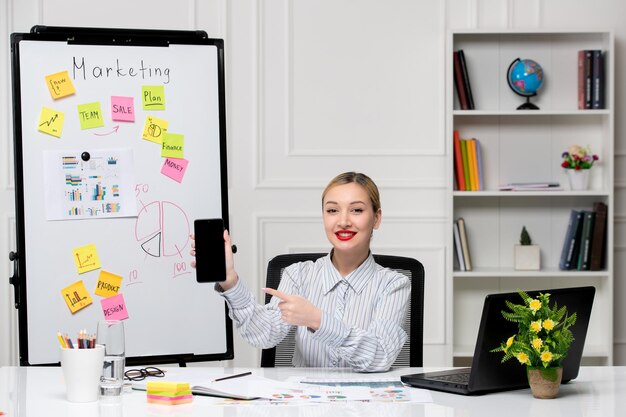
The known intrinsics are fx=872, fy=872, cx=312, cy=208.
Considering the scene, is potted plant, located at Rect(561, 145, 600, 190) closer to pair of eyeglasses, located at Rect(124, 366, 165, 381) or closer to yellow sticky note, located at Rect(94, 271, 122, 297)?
yellow sticky note, located at Rect(94, 271, 122, 297)

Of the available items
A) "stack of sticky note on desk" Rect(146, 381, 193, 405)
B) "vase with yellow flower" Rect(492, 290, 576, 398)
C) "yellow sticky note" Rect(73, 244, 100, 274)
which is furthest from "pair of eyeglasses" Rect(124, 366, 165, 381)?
"vase with yellow flower" Rect(492, 290, 576, 398)

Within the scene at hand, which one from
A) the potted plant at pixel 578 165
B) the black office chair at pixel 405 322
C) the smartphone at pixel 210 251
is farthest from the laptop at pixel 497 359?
the potted plant at pixel 578 165

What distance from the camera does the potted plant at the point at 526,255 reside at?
159 inches

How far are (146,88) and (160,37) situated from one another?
178 mm

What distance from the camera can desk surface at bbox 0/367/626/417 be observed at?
177 centimetres

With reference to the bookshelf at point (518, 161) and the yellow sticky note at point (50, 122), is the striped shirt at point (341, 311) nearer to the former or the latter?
the yellow sticky note at point (50, 122)

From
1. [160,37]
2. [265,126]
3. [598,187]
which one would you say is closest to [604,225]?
[598,187]

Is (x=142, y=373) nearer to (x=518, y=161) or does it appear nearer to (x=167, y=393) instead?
(x=167, y=393)

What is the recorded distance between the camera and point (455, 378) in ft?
6.67

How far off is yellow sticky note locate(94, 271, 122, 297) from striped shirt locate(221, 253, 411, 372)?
653 mm

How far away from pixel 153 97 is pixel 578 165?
2.08m

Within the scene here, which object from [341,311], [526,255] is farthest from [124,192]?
[526,255]

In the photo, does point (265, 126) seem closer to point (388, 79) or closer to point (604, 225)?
Result: point (388, 79)

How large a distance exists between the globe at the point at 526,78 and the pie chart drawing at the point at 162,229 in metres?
1.85
